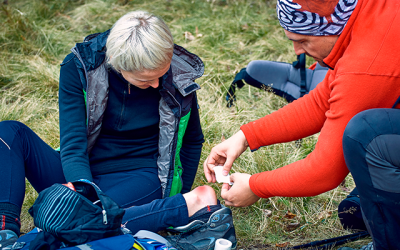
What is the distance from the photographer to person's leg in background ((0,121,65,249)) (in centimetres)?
171

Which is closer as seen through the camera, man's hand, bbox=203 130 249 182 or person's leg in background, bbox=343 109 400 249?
person's leg in background, bbox=343 109 400 249

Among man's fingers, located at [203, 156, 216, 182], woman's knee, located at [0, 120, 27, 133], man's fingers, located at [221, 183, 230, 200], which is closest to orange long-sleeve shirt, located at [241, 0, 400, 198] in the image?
man's fingers, located at [221, 183, 230, 200]

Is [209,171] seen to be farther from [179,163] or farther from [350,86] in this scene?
[350,86]

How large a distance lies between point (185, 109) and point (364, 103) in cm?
106

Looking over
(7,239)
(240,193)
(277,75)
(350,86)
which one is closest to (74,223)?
(7,239)

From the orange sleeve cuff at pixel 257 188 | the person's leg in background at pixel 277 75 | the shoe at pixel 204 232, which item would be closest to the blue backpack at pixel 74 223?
the shoe at pixel 204 232

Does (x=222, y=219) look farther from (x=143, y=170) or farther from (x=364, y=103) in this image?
(x=364, y=103)

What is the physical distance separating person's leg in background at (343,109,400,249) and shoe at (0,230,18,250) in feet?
4.92

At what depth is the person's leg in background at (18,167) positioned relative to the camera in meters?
1.71

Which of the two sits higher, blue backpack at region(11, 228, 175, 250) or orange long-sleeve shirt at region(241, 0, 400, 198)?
orange long-sleeve shirt at region(241, 0, 400, 198)

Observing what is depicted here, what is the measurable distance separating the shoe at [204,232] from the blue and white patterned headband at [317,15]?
45.7 inches

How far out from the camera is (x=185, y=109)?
221 cm

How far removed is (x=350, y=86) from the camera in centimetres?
145

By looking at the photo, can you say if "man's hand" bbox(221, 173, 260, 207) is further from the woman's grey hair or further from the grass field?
the woman's grey hair
